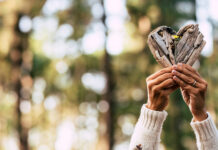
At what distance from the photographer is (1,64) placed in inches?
540

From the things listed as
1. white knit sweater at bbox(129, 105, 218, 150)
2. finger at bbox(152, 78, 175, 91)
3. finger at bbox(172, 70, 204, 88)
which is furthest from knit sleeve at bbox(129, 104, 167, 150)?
finger at bbox(172, 70, 204, 88)

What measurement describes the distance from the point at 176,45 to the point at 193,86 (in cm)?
50

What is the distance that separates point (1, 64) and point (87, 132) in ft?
37.3

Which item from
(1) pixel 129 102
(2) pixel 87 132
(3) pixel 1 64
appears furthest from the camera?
(2) pixel 87 132

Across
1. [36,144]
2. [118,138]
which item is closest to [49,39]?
[118,138]

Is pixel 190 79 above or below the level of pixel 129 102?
above

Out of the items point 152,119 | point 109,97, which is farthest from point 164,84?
point 109,97

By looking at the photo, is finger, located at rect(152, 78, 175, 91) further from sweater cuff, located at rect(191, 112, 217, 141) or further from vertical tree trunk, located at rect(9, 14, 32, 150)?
vertical tree trunk, located at rect(9, 14, 32, 150)

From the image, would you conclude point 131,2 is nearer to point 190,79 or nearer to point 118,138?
point 190,79

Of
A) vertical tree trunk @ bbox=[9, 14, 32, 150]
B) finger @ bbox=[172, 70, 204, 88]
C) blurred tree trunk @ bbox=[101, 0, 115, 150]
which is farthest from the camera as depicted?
vertical tree trunk @ bbox=[9, 14, 32, 150]

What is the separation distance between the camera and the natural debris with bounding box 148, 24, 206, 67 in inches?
97.0

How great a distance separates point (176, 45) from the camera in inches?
100.0

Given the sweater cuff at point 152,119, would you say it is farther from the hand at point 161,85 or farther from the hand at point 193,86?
the hand at point 193,86

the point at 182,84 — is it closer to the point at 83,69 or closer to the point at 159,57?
the point at 159,57
